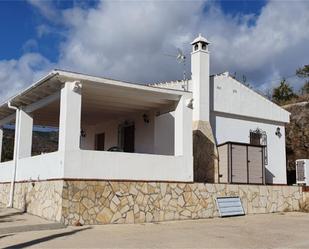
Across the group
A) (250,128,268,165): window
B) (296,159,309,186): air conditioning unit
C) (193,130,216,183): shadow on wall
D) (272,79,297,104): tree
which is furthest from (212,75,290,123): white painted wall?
(272,79,297,104): tree

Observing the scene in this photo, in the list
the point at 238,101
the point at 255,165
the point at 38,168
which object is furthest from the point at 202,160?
the point at 38,168

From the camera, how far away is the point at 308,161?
67.8 feet

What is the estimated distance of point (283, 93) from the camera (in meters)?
35.0

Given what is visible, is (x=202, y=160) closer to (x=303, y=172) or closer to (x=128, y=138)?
(x=128, y=138)

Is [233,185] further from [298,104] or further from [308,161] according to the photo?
[298,104]

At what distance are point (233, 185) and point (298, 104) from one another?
39.0 feet

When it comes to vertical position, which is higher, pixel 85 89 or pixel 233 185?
pixel 85 89

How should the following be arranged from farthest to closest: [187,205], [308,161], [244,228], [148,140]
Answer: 1. [308,161]
2. [148,140]
3. [187,205]
4. [244,228]

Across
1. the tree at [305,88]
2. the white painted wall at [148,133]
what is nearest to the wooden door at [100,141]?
the white painted wall at [148,133]

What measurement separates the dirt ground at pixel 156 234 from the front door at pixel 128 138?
241 inches

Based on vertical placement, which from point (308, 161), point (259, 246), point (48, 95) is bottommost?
point (259, 246)

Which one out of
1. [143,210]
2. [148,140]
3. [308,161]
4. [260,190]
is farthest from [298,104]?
[143,210]

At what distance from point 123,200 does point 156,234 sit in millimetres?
2553

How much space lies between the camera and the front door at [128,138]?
64.1ft
